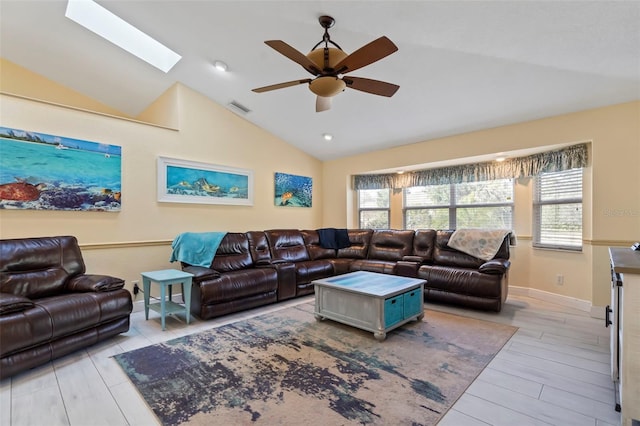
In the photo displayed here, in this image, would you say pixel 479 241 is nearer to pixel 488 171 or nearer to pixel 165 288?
pixel 488 171

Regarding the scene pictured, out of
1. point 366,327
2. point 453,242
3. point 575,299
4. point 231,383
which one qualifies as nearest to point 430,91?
point 453,242

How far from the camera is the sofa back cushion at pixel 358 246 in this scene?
5246 mm

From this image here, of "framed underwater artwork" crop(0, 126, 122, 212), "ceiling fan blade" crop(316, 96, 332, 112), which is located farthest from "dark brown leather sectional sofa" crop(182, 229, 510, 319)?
"ceiling fan blade" crop(316, 96, 332, 112)

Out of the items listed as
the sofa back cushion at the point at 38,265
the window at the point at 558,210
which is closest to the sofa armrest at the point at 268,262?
the sofa back cushion at the point at 38,265

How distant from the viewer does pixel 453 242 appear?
4316 millimetres

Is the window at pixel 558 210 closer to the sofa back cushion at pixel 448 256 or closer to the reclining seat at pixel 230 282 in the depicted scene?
the sofa back cushion at pixel 448 256

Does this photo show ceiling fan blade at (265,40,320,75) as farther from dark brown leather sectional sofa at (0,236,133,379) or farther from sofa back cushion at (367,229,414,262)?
sofa back cushion at (367,229,414,262)

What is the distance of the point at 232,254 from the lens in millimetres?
4145

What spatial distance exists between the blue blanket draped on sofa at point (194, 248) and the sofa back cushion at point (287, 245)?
0.95m

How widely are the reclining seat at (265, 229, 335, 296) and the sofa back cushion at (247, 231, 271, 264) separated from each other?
0.27ft

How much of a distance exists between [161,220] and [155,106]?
6.09 feet

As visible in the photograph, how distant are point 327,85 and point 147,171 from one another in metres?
2.76

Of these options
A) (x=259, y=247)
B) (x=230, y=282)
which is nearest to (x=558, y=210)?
(x=259, y=247)

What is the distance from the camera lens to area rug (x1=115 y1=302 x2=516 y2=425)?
5.83ft
